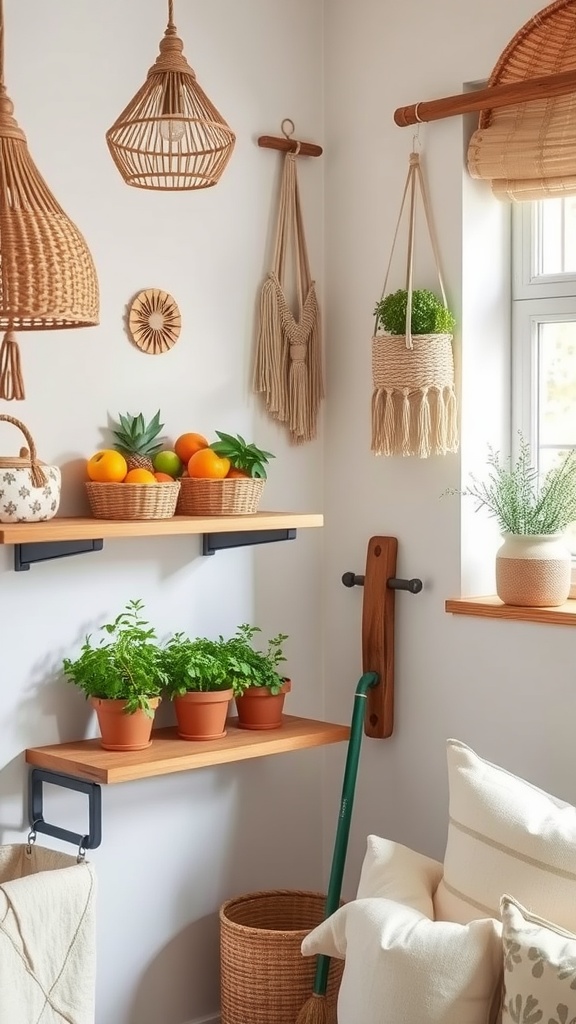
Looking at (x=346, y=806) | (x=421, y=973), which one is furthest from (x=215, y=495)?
(x=421, y=973)

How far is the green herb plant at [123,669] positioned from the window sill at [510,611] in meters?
0.68

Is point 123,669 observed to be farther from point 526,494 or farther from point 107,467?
point 526,494

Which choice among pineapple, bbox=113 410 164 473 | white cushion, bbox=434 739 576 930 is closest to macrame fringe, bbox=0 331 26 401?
pineapple, bbox=113 410 164 473

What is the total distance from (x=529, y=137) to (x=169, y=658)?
135cm

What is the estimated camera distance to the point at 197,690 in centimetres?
→ 265

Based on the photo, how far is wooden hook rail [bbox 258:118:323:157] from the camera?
9.68ft

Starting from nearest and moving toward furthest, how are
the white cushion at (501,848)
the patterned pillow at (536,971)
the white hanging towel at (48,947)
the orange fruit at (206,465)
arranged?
the patterned pillow at (536,971), the white cushion at (501,848), the white hanging towel at (48,947), the orange fruit at (206,465)

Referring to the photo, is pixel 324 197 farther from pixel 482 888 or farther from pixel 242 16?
pixel 482 888

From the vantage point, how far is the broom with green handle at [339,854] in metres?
2.60

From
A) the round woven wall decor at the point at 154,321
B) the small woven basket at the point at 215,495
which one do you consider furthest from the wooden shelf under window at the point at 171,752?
the round woven wall decor at the point at 154,321

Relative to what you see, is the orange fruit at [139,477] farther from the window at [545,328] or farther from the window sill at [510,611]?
the window at [545,328]

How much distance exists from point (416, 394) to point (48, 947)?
1.38 metres

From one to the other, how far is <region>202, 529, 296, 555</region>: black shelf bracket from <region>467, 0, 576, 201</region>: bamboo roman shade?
92 cm

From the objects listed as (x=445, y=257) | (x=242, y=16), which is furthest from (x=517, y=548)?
(x=242, y=16)
